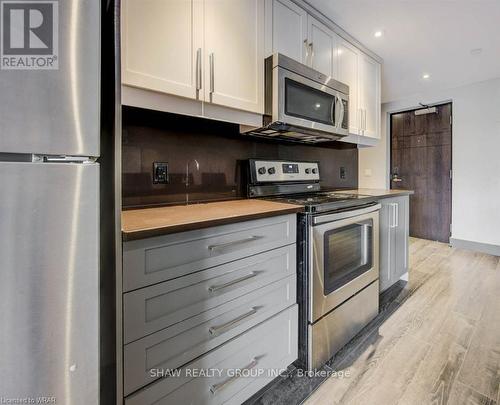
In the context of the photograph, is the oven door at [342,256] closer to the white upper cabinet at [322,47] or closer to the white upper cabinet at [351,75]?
the white upper cabinet at [351,75]

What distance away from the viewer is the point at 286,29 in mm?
1681

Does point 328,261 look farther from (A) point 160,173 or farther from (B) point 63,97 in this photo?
(B) point 63,97

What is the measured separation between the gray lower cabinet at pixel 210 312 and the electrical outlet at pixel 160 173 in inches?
23.6

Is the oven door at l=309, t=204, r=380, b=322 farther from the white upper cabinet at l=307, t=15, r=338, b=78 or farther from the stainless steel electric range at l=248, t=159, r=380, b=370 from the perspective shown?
the white upper cabinet at l=307, t=15, r=338, b=78

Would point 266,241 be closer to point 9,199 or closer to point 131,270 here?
point 131,270

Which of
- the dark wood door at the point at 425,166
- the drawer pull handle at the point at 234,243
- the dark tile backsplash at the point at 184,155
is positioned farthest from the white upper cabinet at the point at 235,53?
the dark wood door at the point at 425,166

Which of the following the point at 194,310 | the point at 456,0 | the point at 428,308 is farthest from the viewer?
the point at 428,308

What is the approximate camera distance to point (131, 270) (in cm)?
81

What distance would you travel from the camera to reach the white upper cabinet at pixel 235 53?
1.33 metres

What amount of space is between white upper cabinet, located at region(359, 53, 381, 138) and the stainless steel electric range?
96 centimetres

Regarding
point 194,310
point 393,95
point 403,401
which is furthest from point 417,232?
point 194,310

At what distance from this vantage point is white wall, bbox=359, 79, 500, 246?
339 centimetres

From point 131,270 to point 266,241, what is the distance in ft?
1.95

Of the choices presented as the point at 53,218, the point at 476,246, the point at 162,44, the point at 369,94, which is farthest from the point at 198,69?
the point at 476,246
